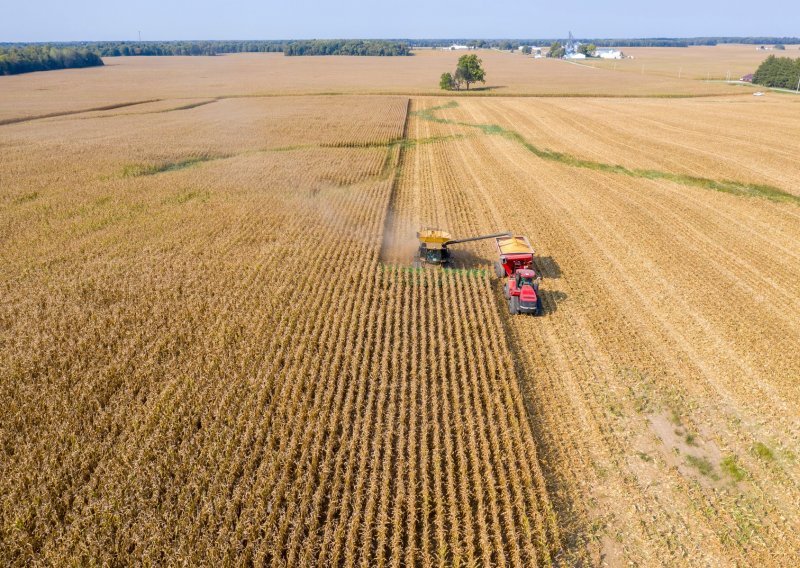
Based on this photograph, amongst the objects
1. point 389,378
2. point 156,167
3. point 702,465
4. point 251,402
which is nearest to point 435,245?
point 389,378

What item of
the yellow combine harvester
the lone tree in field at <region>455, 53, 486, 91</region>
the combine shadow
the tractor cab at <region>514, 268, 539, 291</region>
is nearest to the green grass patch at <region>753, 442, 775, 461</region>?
the tractor cab at <region>514, 268, 539, 291</region>

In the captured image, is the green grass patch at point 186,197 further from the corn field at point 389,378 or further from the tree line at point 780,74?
the tree line at point 780,74

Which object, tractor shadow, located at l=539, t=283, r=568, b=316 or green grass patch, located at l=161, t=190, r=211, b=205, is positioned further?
green grass patch, located at l=161, t=190, r=211, b=205

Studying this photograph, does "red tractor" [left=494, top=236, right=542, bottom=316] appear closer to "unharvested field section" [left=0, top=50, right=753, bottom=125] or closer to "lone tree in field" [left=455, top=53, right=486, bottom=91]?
"unharvested field section" [left=0, top=50, right=753, bottom=125]

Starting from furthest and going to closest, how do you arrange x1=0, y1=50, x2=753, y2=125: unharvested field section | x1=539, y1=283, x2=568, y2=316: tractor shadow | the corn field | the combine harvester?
x1=0, y1=50, x2=753, y2=125: unharvested field section → x1=539, y1=283, x2=568, y2=316: tractor shadow → the combine harvester → the corn field

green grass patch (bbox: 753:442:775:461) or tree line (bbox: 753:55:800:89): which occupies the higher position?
tree line (bbox: 753:55:800:89)

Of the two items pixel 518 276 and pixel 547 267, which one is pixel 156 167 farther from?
pixel 518 276
